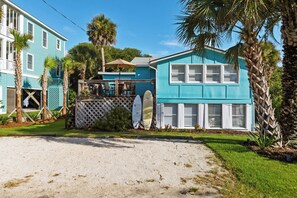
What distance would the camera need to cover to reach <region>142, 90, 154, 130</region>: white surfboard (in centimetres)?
1416

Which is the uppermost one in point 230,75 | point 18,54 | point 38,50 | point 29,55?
point 38,50

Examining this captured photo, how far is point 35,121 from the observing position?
55.1 feet

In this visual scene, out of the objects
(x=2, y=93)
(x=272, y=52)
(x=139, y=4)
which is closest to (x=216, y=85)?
(x=139, y=4)

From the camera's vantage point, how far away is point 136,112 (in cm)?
1400

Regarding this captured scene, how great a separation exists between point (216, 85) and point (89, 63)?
67.6 ft

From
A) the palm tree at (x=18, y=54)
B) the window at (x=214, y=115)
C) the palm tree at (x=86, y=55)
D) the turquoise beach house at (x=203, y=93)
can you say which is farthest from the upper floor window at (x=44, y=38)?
the window at (x=214, y=115)

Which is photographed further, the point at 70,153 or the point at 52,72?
the point at 52,72

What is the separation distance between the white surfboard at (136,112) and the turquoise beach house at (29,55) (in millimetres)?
11321

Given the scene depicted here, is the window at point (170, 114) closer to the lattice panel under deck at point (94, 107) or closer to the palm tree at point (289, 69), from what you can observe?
the lattice panel under deck at point (94, 107)

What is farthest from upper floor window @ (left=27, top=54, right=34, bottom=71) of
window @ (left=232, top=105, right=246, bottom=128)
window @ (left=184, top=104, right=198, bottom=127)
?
window @ (left=232, top=105, right=246, bottom=128)

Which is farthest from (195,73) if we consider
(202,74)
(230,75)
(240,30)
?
(240,30)

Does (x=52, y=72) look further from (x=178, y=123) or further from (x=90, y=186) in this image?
(x=90, y=186)

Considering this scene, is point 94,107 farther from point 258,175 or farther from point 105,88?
point 258,175

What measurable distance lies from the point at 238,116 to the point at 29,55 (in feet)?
63.4
